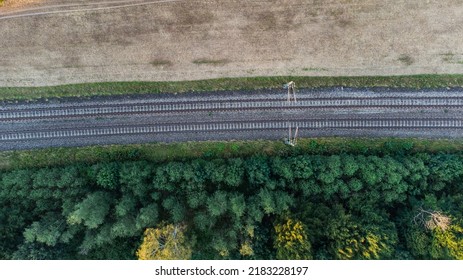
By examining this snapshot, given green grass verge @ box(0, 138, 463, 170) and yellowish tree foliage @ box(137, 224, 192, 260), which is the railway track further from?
yellowish tree foliage @ box(137, 224, 192, 260)

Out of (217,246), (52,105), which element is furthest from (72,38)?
(217,246)

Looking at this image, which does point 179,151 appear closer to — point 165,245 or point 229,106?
point 229,106

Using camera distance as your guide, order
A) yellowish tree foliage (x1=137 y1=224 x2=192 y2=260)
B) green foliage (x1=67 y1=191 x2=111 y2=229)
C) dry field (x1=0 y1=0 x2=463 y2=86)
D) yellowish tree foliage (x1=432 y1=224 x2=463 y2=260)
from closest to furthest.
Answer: yellowish tree foliage (x1=137 y1=224 x2=192 y2=260)
yellowish tree foliage (x1=432 y1=224 x2=463 y2=260)
green foliage (x1=67 y1=191 x2=111 y2=229)
dry field (x1=0 y1=0 x2=463 y2=86)

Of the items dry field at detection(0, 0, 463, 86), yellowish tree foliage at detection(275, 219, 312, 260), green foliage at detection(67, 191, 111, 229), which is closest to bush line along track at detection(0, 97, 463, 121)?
dry field at detection(0, 0, 463, 86)

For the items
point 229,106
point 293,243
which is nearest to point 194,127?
point 229,106

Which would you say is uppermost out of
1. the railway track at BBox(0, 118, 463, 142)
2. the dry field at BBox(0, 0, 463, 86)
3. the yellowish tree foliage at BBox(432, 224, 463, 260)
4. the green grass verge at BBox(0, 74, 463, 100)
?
the dry field at BBox(0, 0, 463, 86)
